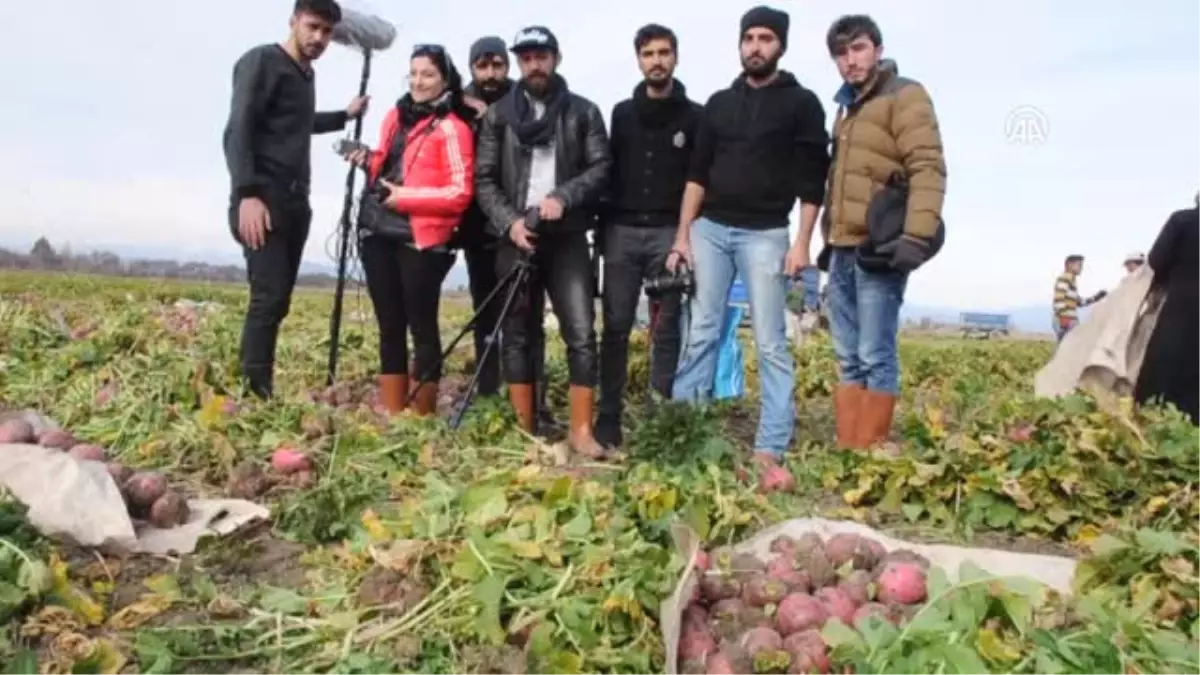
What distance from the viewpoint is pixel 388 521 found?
3.26 meters

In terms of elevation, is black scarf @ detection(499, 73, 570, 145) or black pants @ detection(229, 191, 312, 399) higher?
black scarf @ detection(499, 73, 570, 145)

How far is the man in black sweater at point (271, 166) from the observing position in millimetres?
5570

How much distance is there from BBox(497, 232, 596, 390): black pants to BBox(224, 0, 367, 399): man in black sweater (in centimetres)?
104

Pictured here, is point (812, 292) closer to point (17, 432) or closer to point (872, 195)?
point (872, 195)

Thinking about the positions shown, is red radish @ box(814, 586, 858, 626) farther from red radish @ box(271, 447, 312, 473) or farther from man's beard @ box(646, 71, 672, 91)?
man's beard @ box(646, 71, 672, 91)

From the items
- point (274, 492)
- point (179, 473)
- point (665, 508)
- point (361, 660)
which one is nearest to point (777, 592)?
point (665, 508)

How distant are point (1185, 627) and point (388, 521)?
208cm

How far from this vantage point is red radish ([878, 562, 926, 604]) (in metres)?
2.91

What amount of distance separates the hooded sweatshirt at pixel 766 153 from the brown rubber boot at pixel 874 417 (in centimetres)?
90

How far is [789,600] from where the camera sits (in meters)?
2.84

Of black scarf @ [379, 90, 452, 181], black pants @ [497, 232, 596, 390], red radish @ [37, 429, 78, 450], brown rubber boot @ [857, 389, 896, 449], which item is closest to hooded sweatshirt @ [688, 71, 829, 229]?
black pants @ [497, 232, 596, 390]

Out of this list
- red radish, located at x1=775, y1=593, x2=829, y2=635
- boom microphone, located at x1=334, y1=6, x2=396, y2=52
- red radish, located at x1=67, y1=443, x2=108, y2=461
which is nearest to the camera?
red radish, located at x1=775, y1=593, x2=829, y2=635

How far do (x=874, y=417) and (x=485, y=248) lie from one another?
2163mm

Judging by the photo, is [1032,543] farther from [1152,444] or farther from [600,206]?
[600,206]
